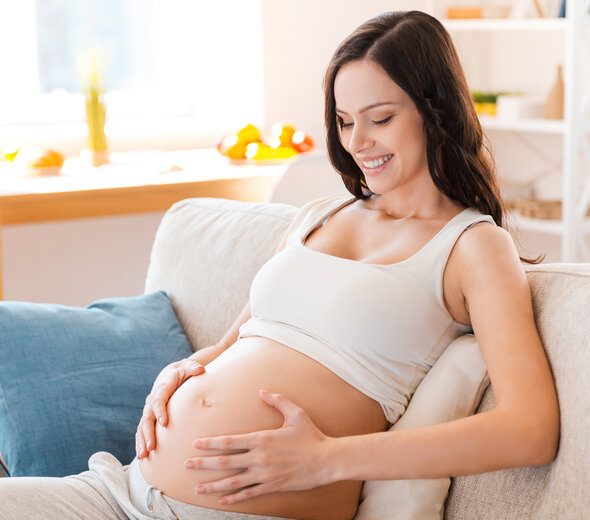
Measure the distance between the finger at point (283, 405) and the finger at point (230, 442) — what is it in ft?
0.17

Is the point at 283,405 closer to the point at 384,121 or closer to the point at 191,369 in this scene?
the point at 191,369

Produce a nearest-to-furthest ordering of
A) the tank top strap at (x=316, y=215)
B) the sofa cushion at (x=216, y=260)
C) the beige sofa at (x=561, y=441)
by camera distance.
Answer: the beige sofa at (x=561, y=441)
the tank top strap at (x=316, y=215)
the sofa cushion at (x=216, y=260)

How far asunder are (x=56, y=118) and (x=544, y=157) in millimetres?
2173

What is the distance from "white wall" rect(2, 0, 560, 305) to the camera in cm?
368

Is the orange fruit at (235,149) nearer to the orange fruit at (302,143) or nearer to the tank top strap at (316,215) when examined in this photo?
the orange fruit at (302,143)

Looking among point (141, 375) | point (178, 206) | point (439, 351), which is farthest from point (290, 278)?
point (178, 206)

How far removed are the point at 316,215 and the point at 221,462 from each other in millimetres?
511

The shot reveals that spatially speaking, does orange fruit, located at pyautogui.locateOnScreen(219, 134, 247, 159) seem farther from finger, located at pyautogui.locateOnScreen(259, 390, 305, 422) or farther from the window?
finger, located at pyautogui.locateOnScreen(259, 390, 305, 422)

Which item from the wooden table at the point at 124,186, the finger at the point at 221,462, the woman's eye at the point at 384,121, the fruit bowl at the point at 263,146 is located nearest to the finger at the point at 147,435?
the finger at the point at 221,462

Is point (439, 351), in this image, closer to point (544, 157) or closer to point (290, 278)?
point (290, 278)

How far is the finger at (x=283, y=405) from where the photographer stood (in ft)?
4.08

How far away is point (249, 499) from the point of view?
4.09 ft

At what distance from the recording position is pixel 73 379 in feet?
5.56

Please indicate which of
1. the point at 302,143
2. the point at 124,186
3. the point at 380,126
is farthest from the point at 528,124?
the point at 380,126
